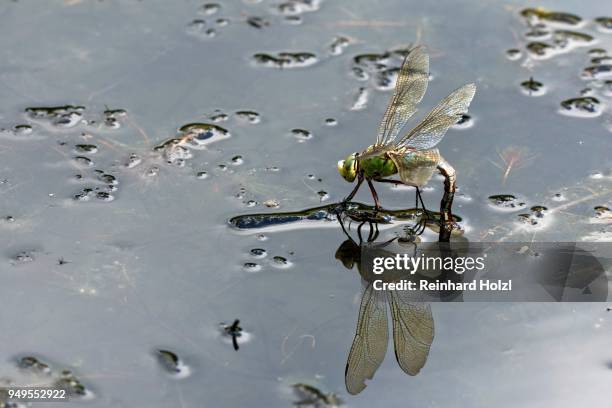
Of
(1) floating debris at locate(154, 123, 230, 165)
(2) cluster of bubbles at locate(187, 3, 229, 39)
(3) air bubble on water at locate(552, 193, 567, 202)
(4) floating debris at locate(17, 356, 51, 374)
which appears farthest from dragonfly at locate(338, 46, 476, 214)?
(4) floating debris at locate(17, 356, 51, 374)

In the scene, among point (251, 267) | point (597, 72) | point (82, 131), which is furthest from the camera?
point (597, 72)

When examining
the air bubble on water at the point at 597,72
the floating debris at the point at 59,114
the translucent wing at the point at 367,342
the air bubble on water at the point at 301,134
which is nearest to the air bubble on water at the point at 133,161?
the floating debris at the point at 59,114

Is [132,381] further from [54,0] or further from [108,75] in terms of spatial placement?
[54,0]

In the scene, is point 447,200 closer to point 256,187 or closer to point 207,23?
point 256,187

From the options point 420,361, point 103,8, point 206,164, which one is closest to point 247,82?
point 206,164

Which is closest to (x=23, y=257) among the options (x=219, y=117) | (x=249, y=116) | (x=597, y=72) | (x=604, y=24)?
(x=219, y=117)

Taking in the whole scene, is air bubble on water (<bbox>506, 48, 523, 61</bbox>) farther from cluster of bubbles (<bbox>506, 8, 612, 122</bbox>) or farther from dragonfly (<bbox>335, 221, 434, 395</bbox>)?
dragonfly (<bbox>335, 221, 434, 395</bbox>)
